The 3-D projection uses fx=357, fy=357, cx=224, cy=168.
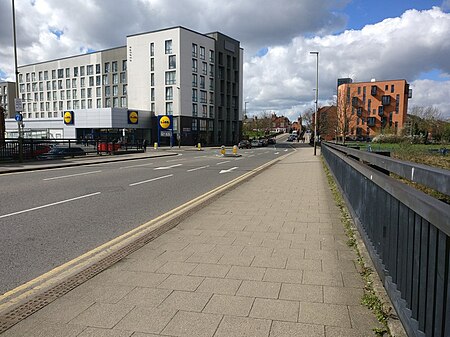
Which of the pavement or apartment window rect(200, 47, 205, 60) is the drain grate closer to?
the pavement

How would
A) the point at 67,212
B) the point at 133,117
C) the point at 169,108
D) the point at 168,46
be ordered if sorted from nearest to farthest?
the point at 67,212, the point at 133,117, the point at 168,46, the point at 169,108

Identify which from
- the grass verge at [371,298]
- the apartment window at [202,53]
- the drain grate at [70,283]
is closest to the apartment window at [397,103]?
the apartment window at [202,53]

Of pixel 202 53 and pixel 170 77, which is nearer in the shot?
pixel 170 77

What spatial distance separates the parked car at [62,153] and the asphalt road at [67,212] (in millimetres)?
11115

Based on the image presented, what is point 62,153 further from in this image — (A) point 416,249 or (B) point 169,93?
(B) point 169,93

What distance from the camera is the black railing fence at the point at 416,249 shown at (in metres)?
2.03

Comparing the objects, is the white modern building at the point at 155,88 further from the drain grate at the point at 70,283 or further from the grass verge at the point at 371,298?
the grass verge at the point at 371,298

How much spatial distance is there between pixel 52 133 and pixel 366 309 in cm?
7066

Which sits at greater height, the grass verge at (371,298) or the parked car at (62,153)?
the parked car at (62,153)

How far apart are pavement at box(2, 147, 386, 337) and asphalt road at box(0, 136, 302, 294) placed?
1.13 metres

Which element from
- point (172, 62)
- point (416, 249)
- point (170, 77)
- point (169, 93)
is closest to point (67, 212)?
point (416, 249)

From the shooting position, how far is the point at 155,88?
67.1m

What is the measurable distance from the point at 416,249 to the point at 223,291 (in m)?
1.93

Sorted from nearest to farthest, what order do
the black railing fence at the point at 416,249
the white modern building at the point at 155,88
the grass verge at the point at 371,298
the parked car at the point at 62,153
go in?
the black railing fence at the point at 416,249, the grass verge at the point at 371,298, the parked car at the point at 62,153, the white modern building at the point at 155,88
